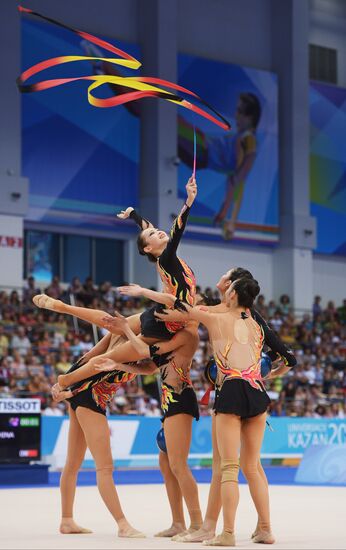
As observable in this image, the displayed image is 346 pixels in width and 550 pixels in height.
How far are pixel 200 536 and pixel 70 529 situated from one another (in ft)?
3.72

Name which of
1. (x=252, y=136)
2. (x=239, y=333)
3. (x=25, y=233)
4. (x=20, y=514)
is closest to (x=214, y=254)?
(x=252, y=136)

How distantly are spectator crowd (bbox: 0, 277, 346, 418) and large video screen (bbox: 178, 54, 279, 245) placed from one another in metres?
2.66

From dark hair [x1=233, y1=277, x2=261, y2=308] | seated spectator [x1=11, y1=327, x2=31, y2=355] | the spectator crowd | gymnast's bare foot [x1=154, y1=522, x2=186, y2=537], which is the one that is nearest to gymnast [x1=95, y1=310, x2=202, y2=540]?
gymnast's bare foot [x1=154, y1=522, x2=186, y2=537]

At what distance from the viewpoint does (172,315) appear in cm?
709

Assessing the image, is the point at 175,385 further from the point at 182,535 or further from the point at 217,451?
the point at 182,535

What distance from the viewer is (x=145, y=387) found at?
21.2m

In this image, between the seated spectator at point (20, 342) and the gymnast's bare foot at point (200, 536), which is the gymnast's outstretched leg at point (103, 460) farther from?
the seated spectator at point (20, 342)

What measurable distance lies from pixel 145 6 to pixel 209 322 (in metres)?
21.7

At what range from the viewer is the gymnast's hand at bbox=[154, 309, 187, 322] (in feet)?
23.0

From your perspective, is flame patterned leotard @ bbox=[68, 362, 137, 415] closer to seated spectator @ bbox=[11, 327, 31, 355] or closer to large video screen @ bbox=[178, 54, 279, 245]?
seated spectator @ bbox=[11, 327, 31, 355]

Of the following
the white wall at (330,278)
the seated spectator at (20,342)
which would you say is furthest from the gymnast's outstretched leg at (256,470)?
the white wall at (330,278)

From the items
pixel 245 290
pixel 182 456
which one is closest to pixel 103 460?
pixel 182 456

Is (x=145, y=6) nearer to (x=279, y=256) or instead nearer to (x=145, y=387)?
(x=279, y=256)

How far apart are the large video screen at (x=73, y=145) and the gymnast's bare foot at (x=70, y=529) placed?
1775cm
